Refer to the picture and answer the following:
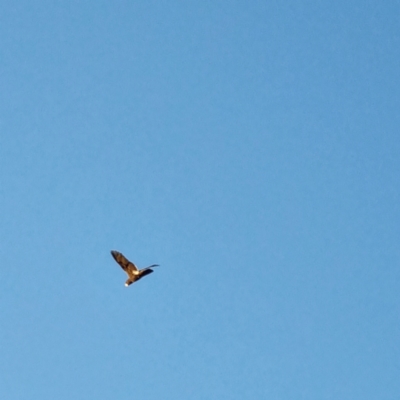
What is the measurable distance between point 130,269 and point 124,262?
68 cm

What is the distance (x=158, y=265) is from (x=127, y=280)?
5.49 m

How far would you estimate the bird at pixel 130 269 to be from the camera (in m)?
75.4

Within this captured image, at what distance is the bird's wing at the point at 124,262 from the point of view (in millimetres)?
75500

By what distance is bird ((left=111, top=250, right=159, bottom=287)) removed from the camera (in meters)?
75.4

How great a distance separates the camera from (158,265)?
236 ft

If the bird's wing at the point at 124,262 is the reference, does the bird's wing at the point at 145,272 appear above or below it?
below

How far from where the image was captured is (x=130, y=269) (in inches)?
2992

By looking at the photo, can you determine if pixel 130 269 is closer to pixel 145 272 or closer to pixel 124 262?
pixel 124 262

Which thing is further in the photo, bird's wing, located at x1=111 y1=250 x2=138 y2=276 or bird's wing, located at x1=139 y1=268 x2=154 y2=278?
bird's wing, located at x1=111 y1=250 x2=138 y2=276

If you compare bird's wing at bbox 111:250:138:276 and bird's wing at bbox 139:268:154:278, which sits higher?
bird's wing at bbox 111:250:138:276

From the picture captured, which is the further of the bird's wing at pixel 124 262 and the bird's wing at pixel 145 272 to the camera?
the bird's wing at pixel 124 262

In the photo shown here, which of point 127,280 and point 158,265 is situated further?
point 127,280

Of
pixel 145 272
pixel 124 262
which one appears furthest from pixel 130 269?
pixel 145 272

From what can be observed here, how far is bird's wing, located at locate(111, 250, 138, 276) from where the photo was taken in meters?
75.5
